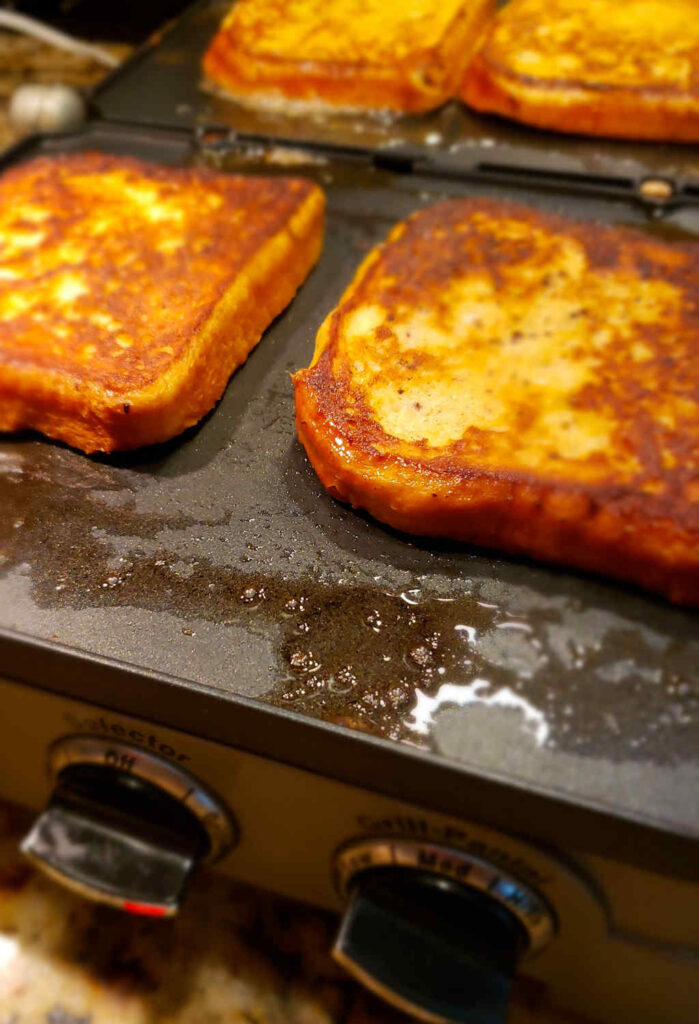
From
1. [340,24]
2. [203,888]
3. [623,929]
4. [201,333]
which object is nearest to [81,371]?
[201,333]

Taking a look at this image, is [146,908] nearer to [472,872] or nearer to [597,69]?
[472,872]

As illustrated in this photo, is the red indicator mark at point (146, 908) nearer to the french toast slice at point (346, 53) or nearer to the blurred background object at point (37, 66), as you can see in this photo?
the french toast slice at point (346, 53)

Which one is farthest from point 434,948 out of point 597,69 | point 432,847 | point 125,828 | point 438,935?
point 597,69

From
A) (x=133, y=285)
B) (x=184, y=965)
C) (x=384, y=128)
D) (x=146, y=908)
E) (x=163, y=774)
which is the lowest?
(x=184, y=965)

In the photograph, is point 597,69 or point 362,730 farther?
point 597,69

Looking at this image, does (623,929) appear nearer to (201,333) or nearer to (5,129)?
(201,333)

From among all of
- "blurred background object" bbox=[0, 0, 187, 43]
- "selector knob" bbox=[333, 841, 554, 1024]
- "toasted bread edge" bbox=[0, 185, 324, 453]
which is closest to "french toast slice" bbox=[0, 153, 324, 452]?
"toasted bread edge" bbox=[0, 185, 324, 453]

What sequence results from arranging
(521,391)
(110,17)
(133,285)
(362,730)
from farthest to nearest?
1. (110,17)
2. (133,285)
3. (521,391)
4. (362,730)

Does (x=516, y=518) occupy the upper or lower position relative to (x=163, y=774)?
upper
